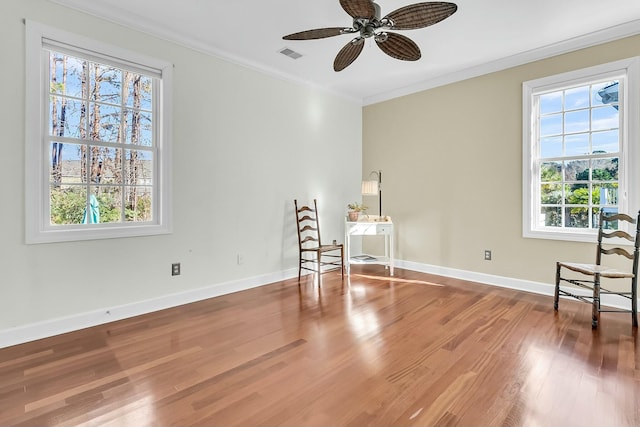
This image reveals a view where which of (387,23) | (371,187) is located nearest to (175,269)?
(371,187)

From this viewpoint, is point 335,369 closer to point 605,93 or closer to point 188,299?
point 188,299

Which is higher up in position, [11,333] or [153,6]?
[153,6]

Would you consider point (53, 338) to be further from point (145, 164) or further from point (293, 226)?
point (293, 226)

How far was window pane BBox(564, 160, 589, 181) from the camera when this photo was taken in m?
3.51

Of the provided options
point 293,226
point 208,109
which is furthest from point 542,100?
point 208,109

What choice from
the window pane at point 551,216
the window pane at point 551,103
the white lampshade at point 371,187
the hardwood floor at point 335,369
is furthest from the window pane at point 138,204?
the window pane at point 551,103

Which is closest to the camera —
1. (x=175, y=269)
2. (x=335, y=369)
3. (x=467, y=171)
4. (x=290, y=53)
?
(x=335, y=369)

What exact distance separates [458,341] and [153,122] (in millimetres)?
3346

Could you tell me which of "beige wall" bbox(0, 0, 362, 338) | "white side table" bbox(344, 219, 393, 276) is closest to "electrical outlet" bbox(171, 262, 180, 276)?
"beige wall" bbox(0, 0, 362, 338)

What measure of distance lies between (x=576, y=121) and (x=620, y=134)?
1.39ft

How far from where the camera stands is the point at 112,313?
9.51ft

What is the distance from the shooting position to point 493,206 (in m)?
4.07

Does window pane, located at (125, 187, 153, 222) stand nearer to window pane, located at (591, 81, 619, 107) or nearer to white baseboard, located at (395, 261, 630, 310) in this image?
white baseboard, located at (395, 261, 630, 310)

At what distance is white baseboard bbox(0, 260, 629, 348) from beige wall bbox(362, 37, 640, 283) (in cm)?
9
